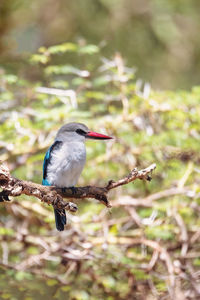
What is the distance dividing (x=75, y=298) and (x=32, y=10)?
15.8 ft

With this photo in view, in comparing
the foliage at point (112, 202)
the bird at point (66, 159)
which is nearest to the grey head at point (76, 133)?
the bird at point (66, 159)

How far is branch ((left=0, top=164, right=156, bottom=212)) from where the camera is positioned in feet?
10.8

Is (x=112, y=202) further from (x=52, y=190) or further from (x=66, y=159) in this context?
(x=52, y=190)

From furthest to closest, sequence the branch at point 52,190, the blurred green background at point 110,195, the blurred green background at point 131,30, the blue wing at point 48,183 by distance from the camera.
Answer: the blurred green background at point 131,30 < the blurred green background at point 110,195 < the blue wing at point 48,183 < the branch at point 52,190

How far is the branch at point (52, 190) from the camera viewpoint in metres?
3.30

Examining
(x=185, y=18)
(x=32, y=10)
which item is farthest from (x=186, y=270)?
(x=185, y=18)

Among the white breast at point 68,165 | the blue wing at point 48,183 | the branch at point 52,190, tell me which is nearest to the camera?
the branch at point 52,190

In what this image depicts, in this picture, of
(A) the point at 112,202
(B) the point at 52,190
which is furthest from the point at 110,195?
(B) the point at 52,190

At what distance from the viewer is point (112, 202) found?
565cm

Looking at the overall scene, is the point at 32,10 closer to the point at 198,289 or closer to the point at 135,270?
the point at 135,270

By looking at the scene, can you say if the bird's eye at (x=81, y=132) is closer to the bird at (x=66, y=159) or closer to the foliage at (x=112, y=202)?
the bird at (x=66, y=159)

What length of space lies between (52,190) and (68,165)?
0.72 metres

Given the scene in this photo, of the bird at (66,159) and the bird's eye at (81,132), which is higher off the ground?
the bird's eye at (81,132)

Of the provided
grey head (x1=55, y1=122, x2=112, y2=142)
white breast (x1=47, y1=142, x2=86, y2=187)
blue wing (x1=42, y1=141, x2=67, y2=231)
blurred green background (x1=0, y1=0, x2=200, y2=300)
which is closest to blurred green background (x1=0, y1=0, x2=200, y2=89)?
blurred green background (x1=0, y1=0, x2=200, y2=300)
